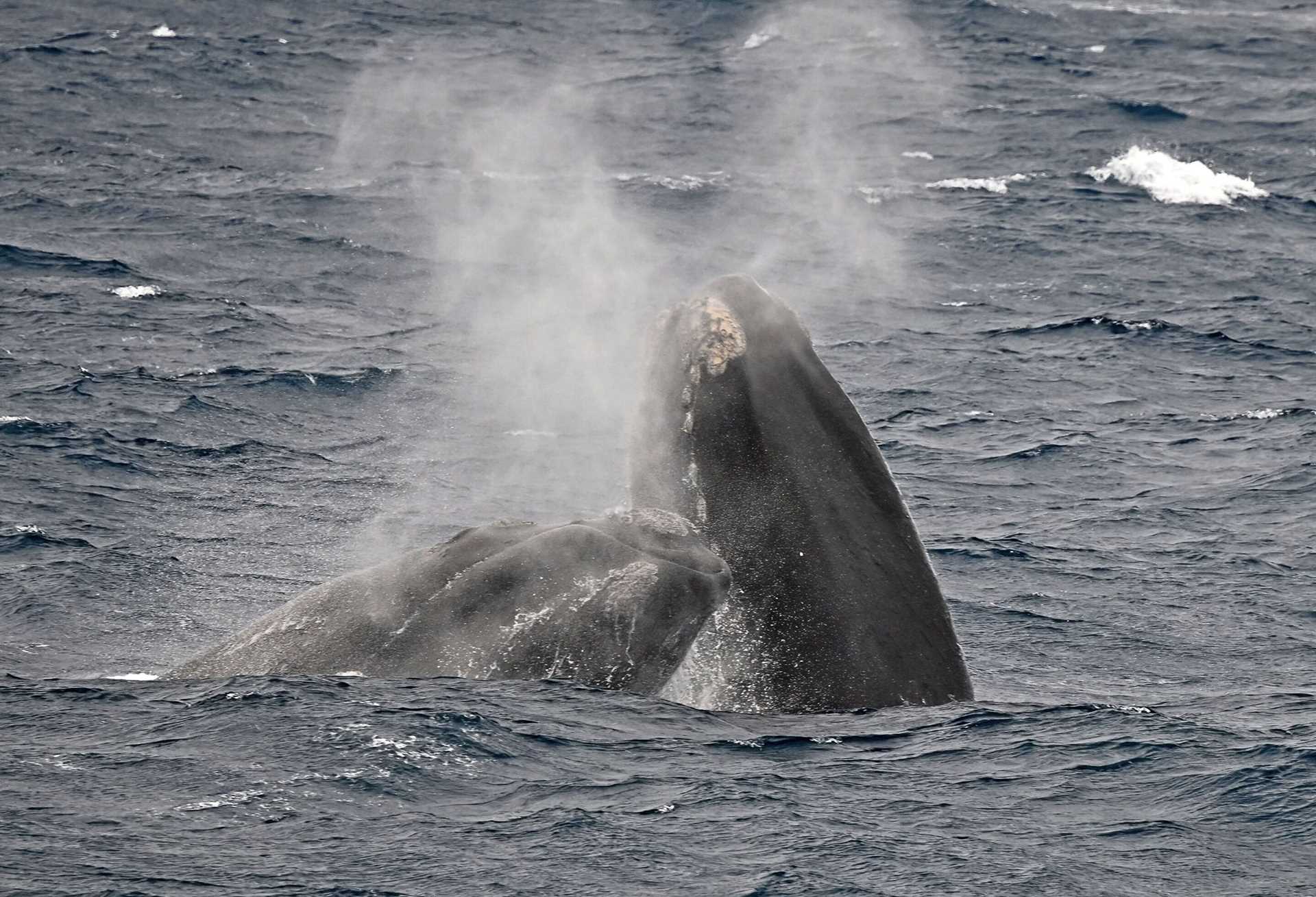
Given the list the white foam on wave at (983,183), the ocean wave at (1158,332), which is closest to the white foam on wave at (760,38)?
the white foam on wave at (983,183)

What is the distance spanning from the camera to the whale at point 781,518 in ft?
46.6

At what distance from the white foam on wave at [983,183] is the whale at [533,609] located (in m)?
43.8

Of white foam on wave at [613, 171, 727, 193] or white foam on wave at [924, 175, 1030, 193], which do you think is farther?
white foam on wave at [613, 171, 727, 193]

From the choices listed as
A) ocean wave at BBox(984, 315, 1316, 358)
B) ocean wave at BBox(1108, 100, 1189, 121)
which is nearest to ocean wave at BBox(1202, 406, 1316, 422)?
ocean wave at BBox(984, 315, 1316, 358)

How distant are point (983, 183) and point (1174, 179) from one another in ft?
19.7

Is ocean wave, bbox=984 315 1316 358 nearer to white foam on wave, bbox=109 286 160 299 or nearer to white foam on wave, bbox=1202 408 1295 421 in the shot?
white foam on wave, bbox=1202 408 1295 421

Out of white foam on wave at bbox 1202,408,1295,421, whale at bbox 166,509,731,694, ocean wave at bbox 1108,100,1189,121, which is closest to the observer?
whale at bbox 166,509,731,694

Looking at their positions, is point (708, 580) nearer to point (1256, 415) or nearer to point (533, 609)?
point (533, 609)

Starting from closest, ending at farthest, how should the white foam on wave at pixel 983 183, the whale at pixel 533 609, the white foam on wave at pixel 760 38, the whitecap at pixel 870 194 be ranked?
the whale at pixel 533 609
the whitecap at pixel 870 194
the white foam on wave at pixel 983 183
the white foam on wave at pixel 760 38

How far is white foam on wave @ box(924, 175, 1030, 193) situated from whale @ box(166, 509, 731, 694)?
4378 cm

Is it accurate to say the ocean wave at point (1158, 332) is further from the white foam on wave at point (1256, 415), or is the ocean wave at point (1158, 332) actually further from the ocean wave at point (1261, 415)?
→ the white foam on wave at point (1256, 415)

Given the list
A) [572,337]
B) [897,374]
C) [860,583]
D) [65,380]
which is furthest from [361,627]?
[572,337]

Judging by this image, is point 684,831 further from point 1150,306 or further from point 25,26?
point 25,26

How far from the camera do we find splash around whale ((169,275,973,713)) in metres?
14.1
